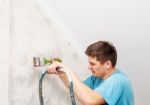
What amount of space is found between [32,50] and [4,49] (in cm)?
20

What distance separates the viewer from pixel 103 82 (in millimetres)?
1648

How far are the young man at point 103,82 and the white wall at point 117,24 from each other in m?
0.22

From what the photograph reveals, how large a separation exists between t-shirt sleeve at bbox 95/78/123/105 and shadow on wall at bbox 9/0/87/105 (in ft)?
0.94

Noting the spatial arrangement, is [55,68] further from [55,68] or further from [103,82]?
[103,82]

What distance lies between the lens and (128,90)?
1.65m

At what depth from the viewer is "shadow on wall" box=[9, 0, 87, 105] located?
1.53 metres

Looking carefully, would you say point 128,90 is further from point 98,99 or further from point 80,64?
point 80,64

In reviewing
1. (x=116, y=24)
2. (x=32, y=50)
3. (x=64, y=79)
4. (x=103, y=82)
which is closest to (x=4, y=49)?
(x=32, y=50)

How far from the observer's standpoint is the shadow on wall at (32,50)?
1.53 metres

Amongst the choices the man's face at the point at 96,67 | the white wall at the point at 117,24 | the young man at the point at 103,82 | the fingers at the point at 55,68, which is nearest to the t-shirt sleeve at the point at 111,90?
the young man at the point at 103,82

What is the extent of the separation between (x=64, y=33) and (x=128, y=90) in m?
0.49

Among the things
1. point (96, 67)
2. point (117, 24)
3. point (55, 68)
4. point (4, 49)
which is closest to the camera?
point (4, 49)

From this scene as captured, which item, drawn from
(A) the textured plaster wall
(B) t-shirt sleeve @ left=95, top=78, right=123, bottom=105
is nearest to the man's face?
(B) t-shirt sleeve @ left=95, top=78, right=123, bottom=105

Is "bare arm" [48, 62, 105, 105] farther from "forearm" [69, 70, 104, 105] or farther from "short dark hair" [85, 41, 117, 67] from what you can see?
"short dark hair" [85, 41, 117, 67]
